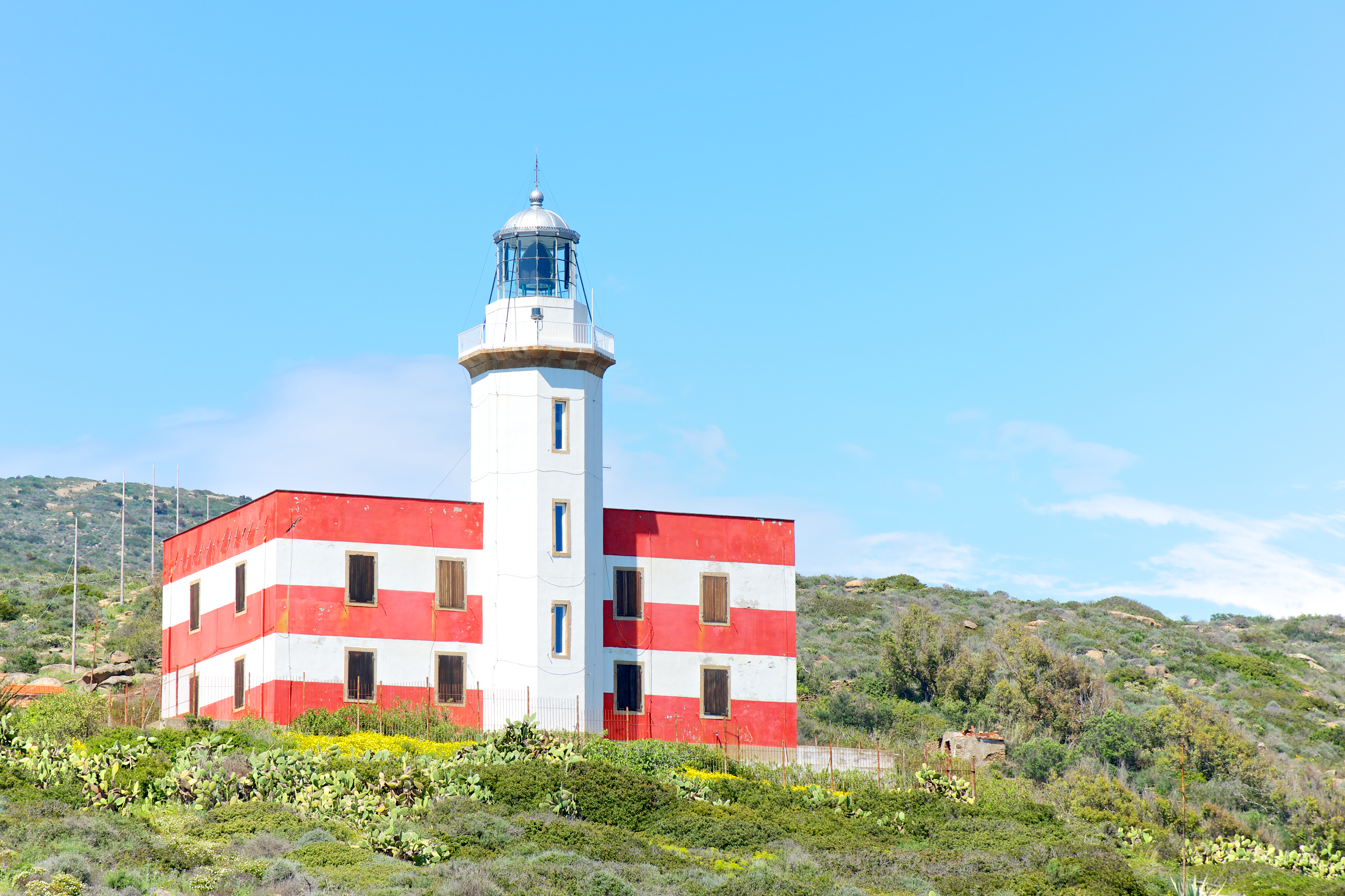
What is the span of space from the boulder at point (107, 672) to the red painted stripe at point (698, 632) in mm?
18662

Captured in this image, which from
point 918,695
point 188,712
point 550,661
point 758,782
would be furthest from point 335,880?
point 918,695

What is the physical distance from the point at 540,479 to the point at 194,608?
37.2 feet

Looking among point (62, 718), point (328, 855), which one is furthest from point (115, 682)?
point (328, 855)

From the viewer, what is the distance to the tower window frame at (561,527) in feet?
134

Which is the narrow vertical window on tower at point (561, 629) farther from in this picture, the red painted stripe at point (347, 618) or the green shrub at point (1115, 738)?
the green shrub at point (1115, 738)

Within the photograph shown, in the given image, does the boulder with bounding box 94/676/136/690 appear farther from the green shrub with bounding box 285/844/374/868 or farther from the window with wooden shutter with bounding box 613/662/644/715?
the green shrub with bounding box 285/844/374/868

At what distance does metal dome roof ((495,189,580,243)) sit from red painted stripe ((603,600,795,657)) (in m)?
10.4

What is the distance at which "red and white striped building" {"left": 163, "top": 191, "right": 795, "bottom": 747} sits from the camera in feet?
131

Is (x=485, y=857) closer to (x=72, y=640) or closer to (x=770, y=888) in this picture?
(x=770, y=888)

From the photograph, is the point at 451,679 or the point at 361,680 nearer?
the point at 361,680

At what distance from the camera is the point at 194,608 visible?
44.5 meters

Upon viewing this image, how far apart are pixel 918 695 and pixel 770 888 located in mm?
33056

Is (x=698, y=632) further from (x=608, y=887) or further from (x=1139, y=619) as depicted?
(x=1139, y=619)

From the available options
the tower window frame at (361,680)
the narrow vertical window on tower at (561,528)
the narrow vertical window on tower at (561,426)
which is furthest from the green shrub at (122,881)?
the narrow vertical window on tower at (561,426)
